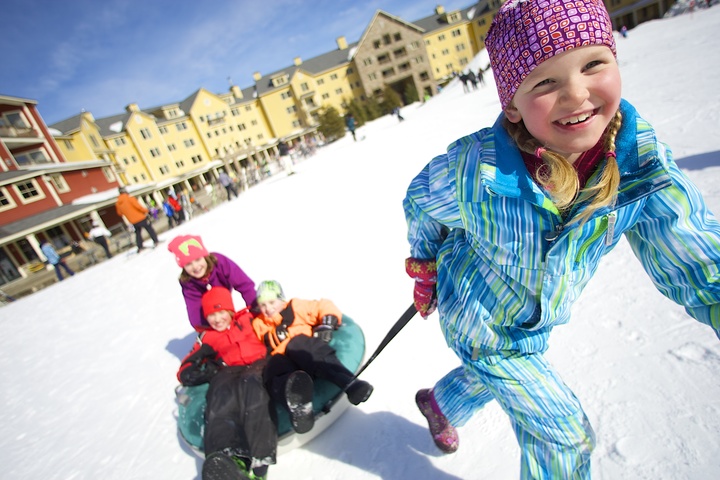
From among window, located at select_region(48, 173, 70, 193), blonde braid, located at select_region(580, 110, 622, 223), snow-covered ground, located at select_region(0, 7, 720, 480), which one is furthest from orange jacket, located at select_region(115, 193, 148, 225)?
window, located at select_region(48, 173, 70, 193)

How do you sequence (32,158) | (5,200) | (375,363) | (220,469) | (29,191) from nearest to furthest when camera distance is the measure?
(220,469) → (375,363) → (5,200) → (29,191) → (32,158)

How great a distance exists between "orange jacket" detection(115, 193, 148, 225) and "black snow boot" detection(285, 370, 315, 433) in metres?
9.78

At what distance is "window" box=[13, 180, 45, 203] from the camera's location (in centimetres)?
2105

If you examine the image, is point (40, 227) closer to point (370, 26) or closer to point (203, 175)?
point (203, 175)

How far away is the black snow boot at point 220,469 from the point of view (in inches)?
73.8

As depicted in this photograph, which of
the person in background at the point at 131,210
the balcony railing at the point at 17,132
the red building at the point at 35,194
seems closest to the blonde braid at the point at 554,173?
the person in background at the point at 131,210

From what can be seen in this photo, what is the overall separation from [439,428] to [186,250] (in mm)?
2455

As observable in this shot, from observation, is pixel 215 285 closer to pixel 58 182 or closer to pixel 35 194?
pixel 35 194

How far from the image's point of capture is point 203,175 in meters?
42.0

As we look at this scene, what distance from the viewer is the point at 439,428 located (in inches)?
76.0

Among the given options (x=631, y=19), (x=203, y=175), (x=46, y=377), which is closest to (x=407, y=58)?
(x=631, y=19)

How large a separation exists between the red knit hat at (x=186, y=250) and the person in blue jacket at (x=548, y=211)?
7.85ft

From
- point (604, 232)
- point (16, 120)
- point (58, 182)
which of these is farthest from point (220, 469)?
point (16, 120)

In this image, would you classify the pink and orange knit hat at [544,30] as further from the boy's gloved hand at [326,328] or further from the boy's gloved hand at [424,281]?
the boy's gloved hand at [326,328]
